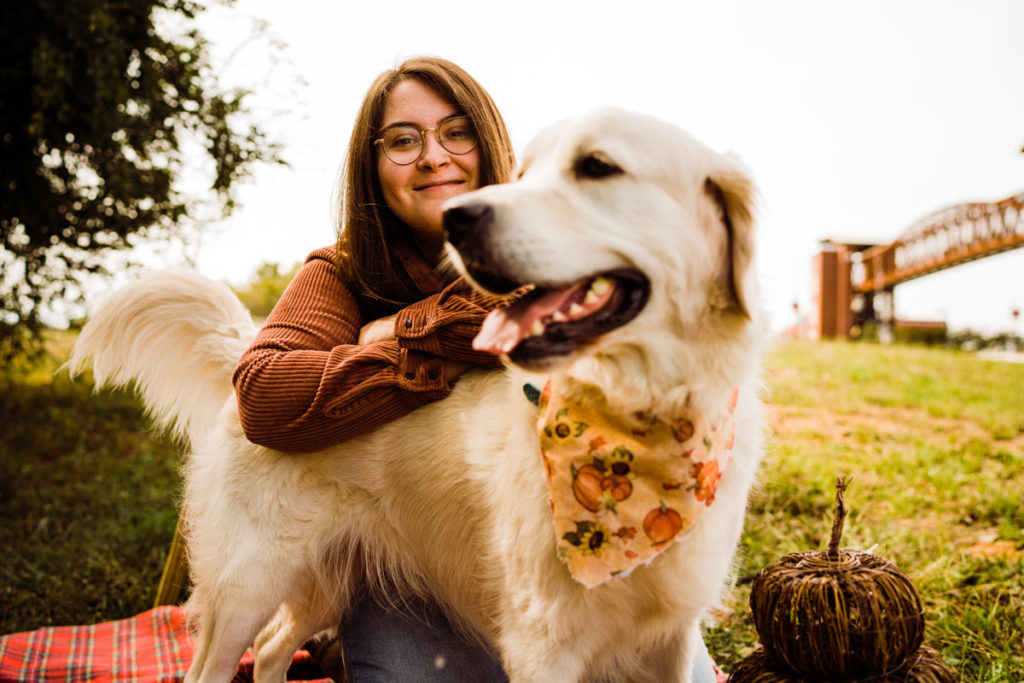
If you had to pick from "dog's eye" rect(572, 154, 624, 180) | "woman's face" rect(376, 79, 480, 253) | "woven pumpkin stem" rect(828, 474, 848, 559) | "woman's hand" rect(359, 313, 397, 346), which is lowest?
"woven pumpkin stem" rect(828, 474, 848, 559)

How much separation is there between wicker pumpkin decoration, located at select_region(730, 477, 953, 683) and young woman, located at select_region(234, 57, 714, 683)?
491 mm

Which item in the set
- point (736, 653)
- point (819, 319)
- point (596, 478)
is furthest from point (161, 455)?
point (819, 319)

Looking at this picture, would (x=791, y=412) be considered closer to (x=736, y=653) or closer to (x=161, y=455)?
(x=736, y=653)

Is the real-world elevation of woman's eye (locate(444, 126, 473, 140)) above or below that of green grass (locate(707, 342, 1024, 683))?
A: above

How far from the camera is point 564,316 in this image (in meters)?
1.46

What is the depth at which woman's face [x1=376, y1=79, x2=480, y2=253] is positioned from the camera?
243 centimetres

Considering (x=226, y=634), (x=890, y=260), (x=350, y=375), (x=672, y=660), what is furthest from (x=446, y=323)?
(x=890, y=260)

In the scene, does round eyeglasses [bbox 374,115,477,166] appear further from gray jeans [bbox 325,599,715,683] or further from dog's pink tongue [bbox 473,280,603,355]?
gray jeans [bbox 325,599,715,683]

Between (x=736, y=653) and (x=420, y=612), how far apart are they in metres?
1.30

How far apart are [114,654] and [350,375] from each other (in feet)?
6.18

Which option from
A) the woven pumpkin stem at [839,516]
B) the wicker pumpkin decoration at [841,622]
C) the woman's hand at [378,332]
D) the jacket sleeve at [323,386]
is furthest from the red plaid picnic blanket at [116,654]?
the woman's hand at [378,332]

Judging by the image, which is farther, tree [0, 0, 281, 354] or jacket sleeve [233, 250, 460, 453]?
tree [0, 0, 281, 354]

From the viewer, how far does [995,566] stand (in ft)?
10.1

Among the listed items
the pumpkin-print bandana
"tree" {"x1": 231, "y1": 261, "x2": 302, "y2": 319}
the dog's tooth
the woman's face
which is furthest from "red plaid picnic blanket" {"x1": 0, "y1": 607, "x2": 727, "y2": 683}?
"tree" {"x1": 231, "y1": 261, "x2": 302, "y2": 319}
